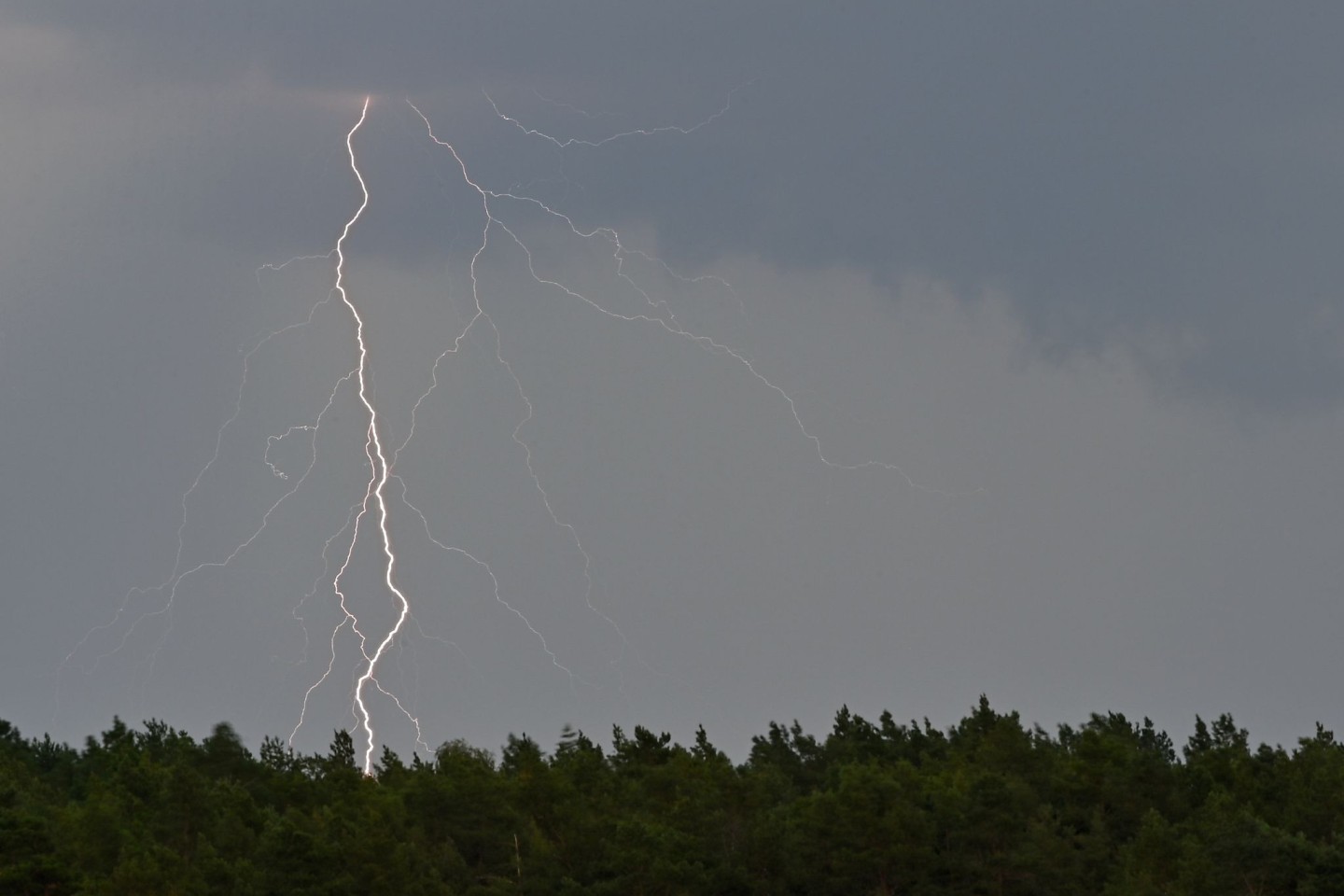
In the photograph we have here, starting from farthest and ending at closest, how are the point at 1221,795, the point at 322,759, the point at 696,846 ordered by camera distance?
1. the point at 322,759
2. the point at 1221,795
3. the point at 696,846

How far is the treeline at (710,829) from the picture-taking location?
5841 centimetres

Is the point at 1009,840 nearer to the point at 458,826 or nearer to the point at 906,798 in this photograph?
the point at 906,798

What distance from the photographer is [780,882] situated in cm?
6397

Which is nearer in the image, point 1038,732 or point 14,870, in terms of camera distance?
point 14,870

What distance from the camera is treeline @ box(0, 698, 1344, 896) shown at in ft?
192

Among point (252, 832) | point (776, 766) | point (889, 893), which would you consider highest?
point (776, 766)

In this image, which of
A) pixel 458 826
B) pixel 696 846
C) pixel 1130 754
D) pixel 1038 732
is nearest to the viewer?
pixel 696 846

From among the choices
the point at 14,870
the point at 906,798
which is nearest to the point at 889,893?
the point at 906,798

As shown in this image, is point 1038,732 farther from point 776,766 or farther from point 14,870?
point 14,870

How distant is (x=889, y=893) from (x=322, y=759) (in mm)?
32595

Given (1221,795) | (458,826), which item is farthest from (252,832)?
(1221,795)

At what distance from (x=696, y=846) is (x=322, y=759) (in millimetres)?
30102

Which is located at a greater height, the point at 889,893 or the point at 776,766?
the point at 776,766

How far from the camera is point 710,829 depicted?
66.0 m
